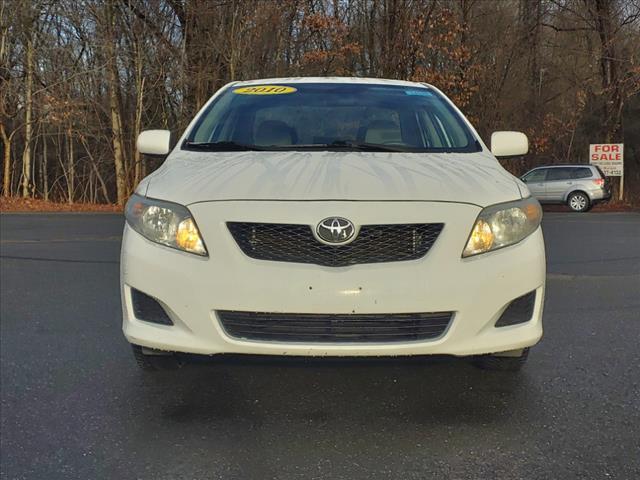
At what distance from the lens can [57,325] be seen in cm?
440

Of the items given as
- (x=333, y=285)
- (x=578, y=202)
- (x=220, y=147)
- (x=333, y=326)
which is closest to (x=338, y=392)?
(x=333, y=326)

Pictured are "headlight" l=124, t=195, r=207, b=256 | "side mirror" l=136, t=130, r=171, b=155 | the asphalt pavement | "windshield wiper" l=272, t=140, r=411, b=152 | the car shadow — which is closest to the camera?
the asphalt pavement

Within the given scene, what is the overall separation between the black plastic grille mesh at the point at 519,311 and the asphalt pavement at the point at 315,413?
30cm

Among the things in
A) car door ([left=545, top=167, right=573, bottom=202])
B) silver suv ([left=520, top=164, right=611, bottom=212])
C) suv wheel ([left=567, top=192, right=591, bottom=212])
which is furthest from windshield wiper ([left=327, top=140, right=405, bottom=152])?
car door ([left=545, top=167, right=573, bottom=202])

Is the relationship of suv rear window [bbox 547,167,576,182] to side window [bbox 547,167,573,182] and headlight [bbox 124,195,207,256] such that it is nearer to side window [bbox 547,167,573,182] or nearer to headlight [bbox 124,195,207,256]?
side window [bbox 547,167,573,182]

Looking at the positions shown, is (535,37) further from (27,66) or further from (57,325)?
(57,325)

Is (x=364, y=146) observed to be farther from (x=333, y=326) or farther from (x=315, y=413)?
(x=315, y=413)

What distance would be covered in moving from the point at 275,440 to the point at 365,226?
98 cm

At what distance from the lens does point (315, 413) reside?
2.89 metres

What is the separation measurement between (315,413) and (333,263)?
2.48ft

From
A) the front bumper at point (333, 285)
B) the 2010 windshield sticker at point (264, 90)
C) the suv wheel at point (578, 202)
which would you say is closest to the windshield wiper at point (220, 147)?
the 2010 windshield sticker at point (264, 90)

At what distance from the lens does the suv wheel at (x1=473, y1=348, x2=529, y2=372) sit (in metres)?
3.17

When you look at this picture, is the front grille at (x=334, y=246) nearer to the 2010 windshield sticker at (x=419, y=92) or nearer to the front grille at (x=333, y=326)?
the front grille at (x=333, y=326)

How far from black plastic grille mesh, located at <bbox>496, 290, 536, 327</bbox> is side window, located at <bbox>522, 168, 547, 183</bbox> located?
738 inches
